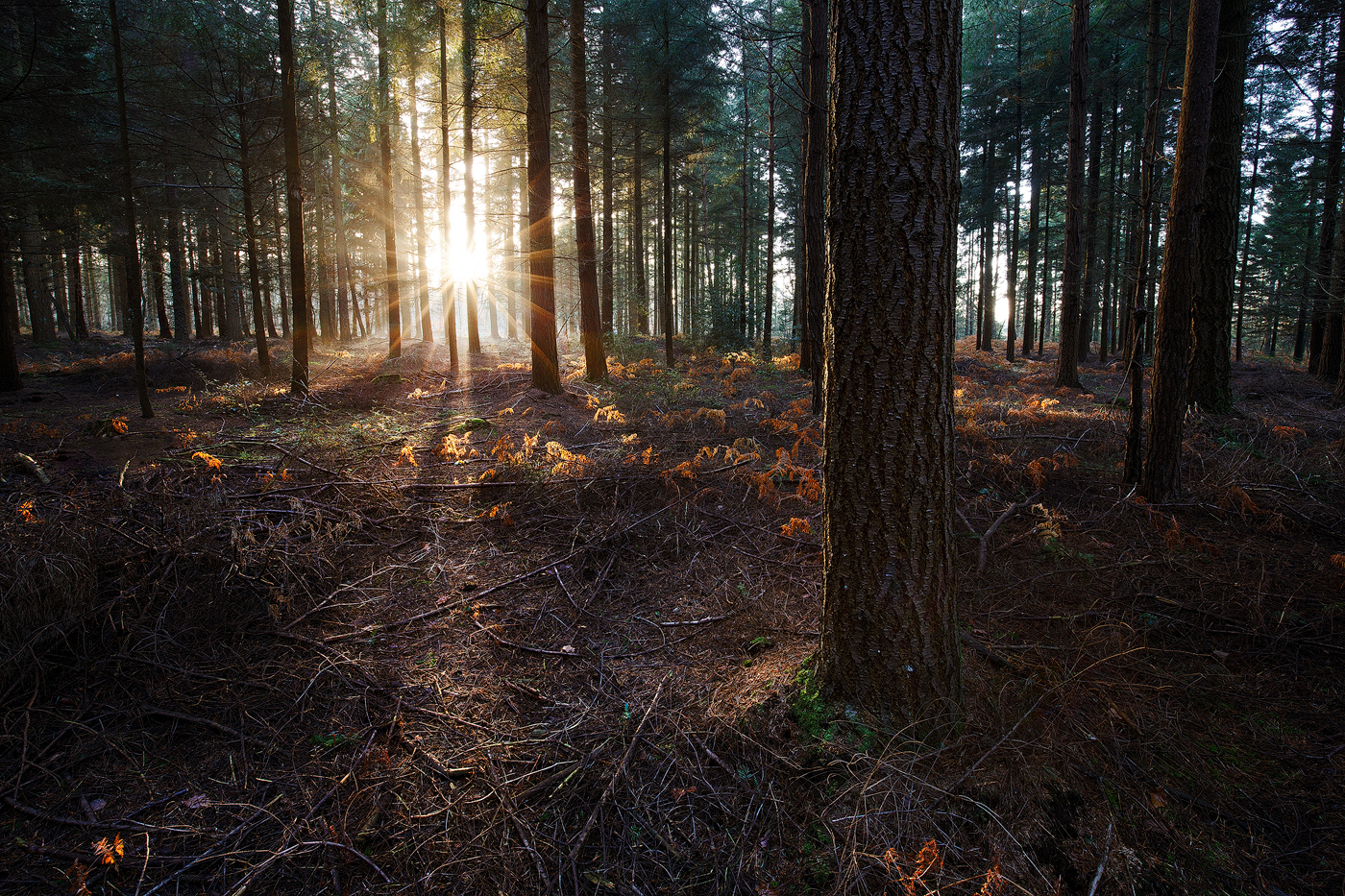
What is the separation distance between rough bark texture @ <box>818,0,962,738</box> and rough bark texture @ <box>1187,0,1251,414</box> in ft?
25.3

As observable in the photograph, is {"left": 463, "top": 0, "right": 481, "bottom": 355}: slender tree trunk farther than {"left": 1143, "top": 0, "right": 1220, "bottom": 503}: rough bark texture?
Yes

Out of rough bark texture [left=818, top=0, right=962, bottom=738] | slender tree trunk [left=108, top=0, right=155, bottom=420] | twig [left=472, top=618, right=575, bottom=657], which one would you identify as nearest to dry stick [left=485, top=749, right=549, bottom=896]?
twig [left=472, top=618, right=575, bottom=657]

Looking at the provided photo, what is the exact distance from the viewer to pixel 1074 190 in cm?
1154

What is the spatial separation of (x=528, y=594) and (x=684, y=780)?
1945 mm

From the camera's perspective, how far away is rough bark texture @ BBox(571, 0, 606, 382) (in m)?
10.0

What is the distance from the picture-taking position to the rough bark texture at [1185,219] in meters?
4.43

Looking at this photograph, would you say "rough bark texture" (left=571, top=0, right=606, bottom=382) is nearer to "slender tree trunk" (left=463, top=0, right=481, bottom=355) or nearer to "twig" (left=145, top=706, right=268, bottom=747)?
"slender tree trunk" (left=463, top=0, right=481, bottom=355)

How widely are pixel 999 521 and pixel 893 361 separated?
2.79 metres

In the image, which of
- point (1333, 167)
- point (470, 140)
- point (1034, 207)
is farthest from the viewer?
point (1034, 207)

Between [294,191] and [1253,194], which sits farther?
[1253,194]

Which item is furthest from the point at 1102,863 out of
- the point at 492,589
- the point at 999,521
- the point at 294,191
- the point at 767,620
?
the point at 294,191

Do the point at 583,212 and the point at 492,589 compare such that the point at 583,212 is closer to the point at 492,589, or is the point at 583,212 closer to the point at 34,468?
the point at 34,468

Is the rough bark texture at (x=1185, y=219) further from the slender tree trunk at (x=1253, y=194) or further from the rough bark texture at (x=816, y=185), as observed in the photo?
the slender tree trunk at (x=1253, y=194)

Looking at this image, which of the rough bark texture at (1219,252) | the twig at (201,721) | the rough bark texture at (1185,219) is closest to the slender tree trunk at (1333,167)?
the rough bark texture at (1219,252)
